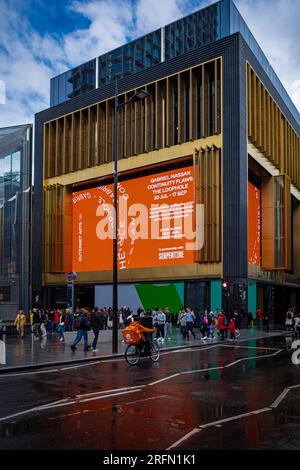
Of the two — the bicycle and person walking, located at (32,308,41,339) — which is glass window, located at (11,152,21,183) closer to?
person walking, located at (32,308,41,339)

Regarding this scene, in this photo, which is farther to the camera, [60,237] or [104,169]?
[60,237]

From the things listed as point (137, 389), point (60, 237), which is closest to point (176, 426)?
point (137, 389)

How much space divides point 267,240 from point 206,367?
30.9 m

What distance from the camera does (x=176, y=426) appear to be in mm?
7527

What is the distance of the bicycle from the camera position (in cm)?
1567

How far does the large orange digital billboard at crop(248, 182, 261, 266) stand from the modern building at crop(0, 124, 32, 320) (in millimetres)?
18902

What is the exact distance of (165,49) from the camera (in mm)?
49875

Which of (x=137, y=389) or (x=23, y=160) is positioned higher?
(x=23, y=160)

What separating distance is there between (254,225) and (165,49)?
20.4 meters

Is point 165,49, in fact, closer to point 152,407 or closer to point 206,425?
point 152,407

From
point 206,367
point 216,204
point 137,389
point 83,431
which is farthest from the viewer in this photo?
point 216,204

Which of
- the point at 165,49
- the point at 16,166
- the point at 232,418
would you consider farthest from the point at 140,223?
the point at 232,418

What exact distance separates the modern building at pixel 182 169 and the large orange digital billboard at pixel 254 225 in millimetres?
271
